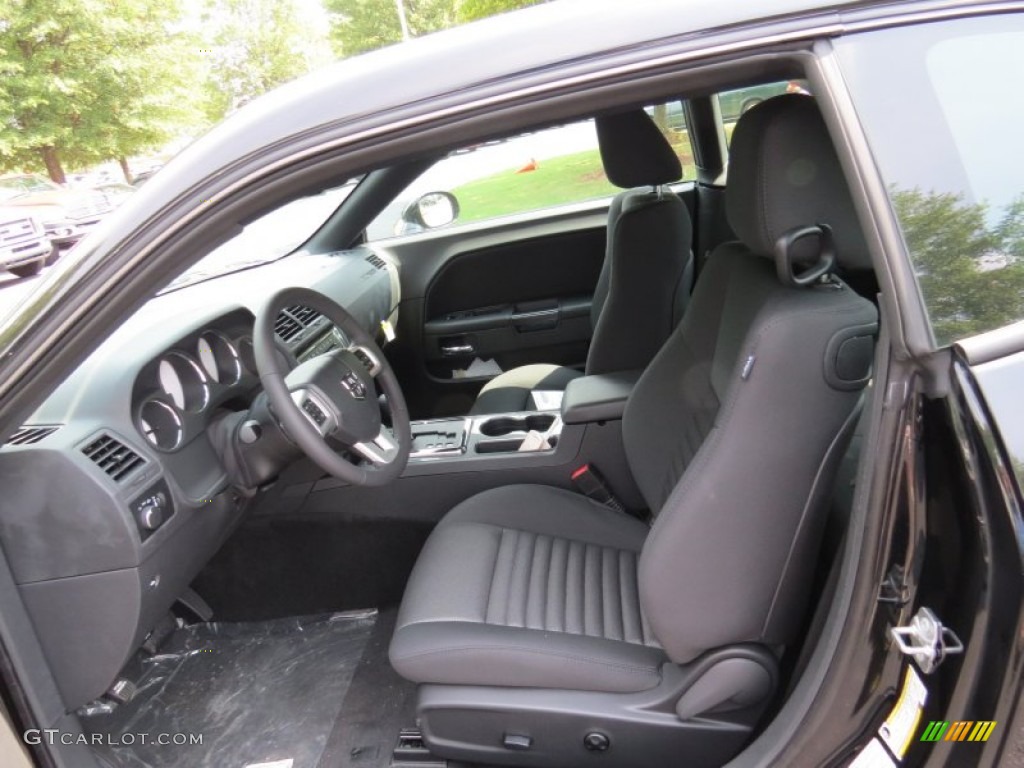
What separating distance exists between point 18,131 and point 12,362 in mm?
13690

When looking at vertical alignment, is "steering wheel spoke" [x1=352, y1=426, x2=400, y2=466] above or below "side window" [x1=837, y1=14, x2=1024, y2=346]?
below

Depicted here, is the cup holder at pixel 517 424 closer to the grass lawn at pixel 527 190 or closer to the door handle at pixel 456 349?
the door handle at pixel 456 349

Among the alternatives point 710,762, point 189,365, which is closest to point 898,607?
point 710,762

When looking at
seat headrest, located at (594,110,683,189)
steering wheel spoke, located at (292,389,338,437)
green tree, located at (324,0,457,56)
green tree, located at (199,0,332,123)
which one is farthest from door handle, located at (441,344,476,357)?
green tree, located at (199,0,332,123)

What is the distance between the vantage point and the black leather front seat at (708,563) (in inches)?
47.1

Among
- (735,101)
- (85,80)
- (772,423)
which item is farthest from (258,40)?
(772,423)

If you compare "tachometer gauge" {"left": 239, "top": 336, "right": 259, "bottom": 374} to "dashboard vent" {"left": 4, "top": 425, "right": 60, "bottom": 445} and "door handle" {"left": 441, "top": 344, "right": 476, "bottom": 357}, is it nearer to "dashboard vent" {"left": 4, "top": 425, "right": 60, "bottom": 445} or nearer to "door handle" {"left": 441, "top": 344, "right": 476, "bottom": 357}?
"dashboard vent" {"left": 4, "top": 425, "right": 60, "bottom": 445}

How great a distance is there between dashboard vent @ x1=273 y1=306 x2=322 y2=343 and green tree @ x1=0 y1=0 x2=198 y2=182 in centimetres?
1216

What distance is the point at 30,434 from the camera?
133 cm

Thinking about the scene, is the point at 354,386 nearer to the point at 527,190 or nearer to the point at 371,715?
the point at 371,715

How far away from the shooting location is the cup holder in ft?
7.60

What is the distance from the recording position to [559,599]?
1.58 meters

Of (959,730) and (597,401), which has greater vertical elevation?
(597,401)

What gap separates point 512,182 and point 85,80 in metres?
12.3
